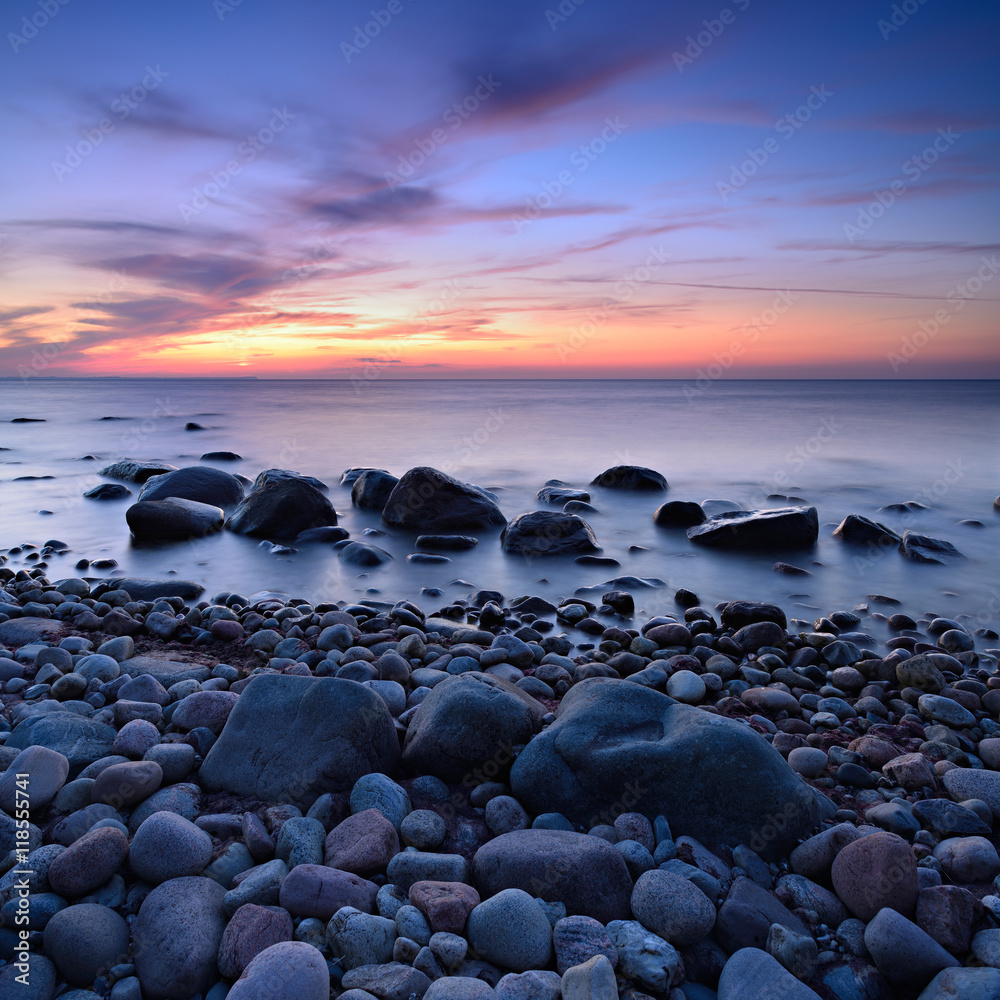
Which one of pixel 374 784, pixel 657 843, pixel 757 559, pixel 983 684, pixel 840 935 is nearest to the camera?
pixel 840 935

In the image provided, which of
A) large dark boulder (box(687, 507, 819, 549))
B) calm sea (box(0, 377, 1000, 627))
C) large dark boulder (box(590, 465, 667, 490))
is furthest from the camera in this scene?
large dark boulder (box(590, 465, 667, 490))

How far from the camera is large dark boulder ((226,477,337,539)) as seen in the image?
28.6 ft

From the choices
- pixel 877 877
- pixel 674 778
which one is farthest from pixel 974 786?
pixel 674 778

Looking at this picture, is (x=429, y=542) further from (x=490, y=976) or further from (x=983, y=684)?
(x=490, y=976)

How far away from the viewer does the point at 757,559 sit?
7785mm

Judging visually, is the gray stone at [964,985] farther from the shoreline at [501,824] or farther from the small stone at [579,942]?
the small stone at [579,942]

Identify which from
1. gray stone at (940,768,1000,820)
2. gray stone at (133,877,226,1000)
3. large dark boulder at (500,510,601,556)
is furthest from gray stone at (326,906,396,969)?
large dark boulder at (500,510,601,556)

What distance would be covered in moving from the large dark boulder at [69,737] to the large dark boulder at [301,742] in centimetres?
55

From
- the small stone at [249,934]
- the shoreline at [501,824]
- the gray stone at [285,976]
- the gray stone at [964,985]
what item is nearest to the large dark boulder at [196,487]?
the shoreline at [501,824]

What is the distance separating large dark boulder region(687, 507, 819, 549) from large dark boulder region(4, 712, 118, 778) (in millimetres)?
6800

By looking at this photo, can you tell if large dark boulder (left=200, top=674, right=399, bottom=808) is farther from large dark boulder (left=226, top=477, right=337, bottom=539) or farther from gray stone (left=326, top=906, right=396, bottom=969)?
large dark boulder (left=226, top=477, right=337, bottom=539)

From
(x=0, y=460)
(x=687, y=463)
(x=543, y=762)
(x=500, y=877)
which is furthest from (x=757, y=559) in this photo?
(x=0, y=460)

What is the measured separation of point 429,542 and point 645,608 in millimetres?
3084

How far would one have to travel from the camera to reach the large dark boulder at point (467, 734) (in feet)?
9.92
